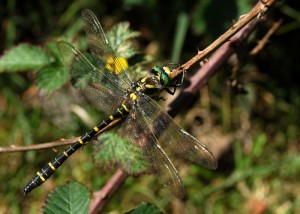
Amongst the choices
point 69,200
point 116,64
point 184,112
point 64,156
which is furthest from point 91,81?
point 184,112

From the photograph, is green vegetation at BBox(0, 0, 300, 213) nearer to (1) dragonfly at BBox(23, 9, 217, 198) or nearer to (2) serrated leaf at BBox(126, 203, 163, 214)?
(1) dragonfly at BBox(23, 9, 217, 198)

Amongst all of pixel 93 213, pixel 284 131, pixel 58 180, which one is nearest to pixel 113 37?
pixel 93 213

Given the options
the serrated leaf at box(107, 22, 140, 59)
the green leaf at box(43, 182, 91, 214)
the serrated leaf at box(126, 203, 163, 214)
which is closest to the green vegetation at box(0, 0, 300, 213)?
the serrated leaf at box(107, 22, 140, 59)

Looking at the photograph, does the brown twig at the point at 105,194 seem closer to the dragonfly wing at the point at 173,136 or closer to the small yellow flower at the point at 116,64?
the dragonfly wing at the point at 173,136

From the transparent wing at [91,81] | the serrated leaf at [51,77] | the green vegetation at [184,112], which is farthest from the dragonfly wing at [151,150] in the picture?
the green vegetation at [184,112]

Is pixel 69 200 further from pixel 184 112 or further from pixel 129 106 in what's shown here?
pixel 184 112

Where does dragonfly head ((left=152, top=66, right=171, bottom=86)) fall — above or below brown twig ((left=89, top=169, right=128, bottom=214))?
above

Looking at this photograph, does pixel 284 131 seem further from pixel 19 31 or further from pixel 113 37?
pixel 19 31

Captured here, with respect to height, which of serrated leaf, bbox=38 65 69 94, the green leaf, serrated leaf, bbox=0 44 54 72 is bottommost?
the green leaf
